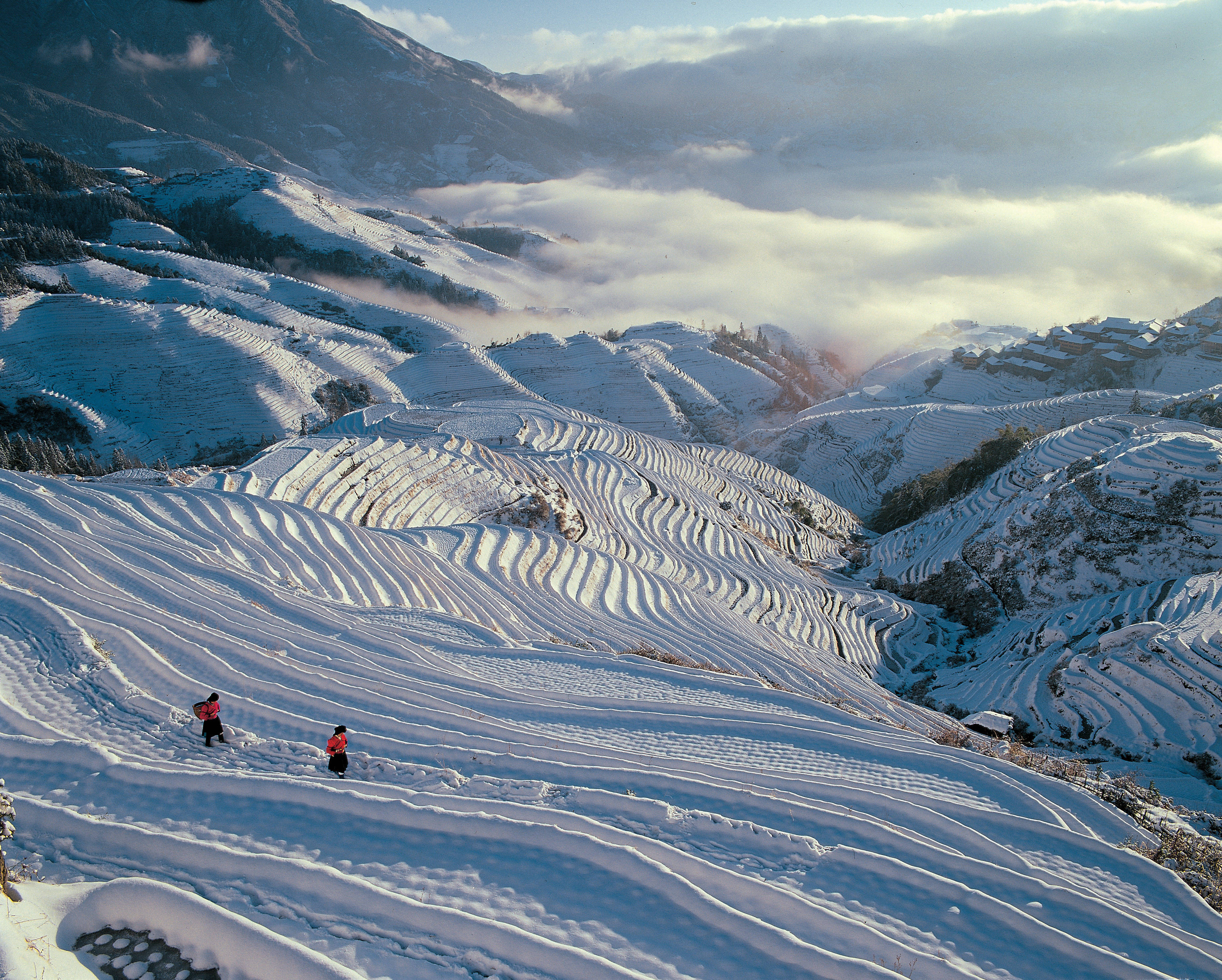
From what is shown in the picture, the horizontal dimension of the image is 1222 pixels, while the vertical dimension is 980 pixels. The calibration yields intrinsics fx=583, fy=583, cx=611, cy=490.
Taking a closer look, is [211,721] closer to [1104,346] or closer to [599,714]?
[599,714]

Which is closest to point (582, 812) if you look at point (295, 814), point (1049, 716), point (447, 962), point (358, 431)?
point (447, 962)

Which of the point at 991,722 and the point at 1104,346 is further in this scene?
the point at 1104,346

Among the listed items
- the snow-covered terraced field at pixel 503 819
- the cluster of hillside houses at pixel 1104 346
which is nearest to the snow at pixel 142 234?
the snow-covered terraced field at pixel 503 819

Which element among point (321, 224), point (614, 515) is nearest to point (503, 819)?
point (614, 515)

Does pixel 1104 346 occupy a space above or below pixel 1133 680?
above

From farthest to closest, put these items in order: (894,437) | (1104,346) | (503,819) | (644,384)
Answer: (644,384) → (1104,346) → (894,437) → (503,819)

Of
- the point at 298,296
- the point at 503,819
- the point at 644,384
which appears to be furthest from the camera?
the point at 298,296
